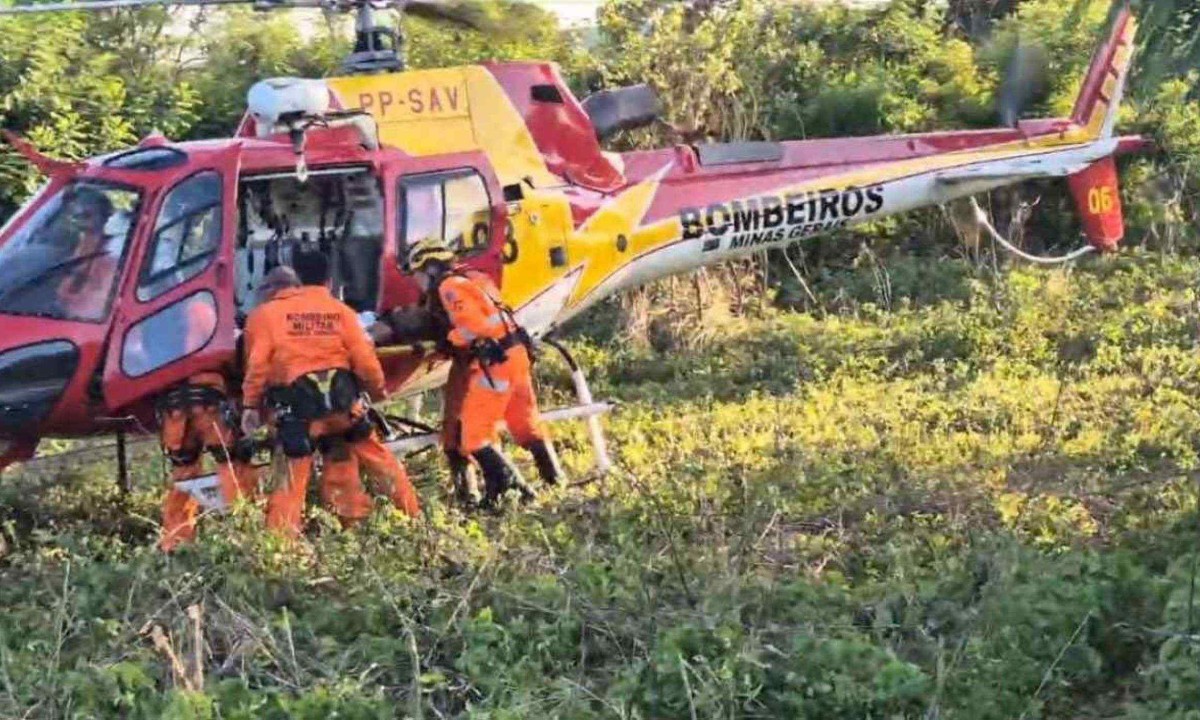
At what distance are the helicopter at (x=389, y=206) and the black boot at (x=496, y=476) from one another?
516mm

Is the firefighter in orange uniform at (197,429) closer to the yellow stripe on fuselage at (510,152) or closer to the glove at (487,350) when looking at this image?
the glove at (487,350)

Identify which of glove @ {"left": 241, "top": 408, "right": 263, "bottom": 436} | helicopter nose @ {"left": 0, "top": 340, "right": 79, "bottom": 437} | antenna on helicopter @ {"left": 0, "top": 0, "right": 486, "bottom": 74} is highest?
antenna on helicopter @ {"left": 0, "top": 0, "right": 486, "bottom": 74}

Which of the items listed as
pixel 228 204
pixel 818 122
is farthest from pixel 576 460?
pixel 818 122

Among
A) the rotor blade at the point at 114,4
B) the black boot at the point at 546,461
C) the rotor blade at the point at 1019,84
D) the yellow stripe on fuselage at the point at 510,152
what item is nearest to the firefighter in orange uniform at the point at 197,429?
the rotor blade at the point at 114,4

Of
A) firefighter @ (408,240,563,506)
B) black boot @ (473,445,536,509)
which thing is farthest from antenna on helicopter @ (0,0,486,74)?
black boot @ (473,445,536,509)

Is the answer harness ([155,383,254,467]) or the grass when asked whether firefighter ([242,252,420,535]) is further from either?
the grass

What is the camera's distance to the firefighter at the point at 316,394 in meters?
7.88

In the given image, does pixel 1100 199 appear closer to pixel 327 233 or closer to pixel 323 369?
pixel 327 233

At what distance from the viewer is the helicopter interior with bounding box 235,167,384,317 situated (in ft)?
29.1

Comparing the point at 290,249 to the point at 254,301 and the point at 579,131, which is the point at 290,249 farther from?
→ the point at 579,131

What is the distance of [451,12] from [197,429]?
104 inches

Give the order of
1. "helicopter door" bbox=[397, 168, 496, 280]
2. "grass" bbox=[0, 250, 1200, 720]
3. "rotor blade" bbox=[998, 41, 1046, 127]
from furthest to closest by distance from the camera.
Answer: "rotor blade" bbox=[998, 41, 1046, 127], "helicopter door" bbox=[397, 168, 496, 280], "grass" bbox=[0, 250, 1200, 720]

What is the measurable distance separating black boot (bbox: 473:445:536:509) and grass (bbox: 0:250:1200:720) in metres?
0.15

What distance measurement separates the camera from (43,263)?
8078 millimetres
